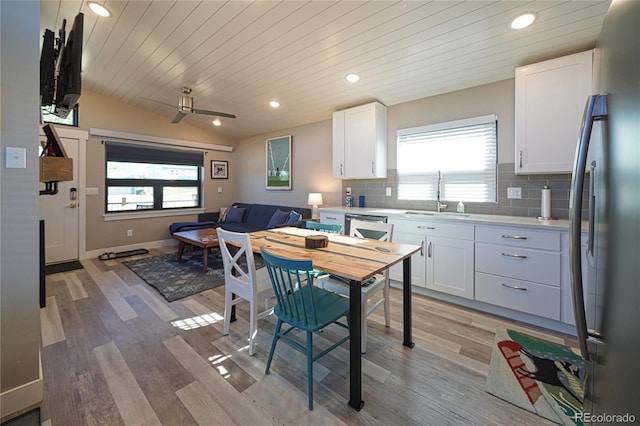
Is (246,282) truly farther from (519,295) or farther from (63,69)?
(519,295)

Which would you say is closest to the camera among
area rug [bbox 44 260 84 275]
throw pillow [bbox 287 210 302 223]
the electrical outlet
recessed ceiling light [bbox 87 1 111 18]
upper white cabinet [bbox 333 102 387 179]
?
recessed ceiling light [bbox 87 1 111 18]

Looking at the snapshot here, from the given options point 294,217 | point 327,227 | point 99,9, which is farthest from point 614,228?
point 294,217

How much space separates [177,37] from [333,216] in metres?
2.71

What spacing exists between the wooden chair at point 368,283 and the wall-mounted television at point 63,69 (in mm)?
2477

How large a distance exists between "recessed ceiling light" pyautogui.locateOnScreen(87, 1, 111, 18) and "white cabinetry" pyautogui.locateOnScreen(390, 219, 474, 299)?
3576 mm

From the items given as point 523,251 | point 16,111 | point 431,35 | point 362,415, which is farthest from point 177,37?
point 523,251

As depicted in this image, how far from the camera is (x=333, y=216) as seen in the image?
375 cm

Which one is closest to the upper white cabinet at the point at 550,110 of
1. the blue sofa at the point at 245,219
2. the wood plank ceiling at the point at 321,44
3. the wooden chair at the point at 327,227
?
the wood plank ceiling at the point at 321,44

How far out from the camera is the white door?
4109 mm

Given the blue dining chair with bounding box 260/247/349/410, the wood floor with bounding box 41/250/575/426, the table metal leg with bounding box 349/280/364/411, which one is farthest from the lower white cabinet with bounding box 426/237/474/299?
the table metal leg with bounding box 349/280/364/411

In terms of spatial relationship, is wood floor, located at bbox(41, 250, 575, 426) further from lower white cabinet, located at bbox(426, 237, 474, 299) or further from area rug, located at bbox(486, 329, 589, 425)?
lower white cabinet, located at bbox(426, 237, 474, 299)

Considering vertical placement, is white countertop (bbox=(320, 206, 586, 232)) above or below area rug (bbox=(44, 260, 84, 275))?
above

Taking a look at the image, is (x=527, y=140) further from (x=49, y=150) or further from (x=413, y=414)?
(x=49, y=150)

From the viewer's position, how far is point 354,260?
1666 millimetres
